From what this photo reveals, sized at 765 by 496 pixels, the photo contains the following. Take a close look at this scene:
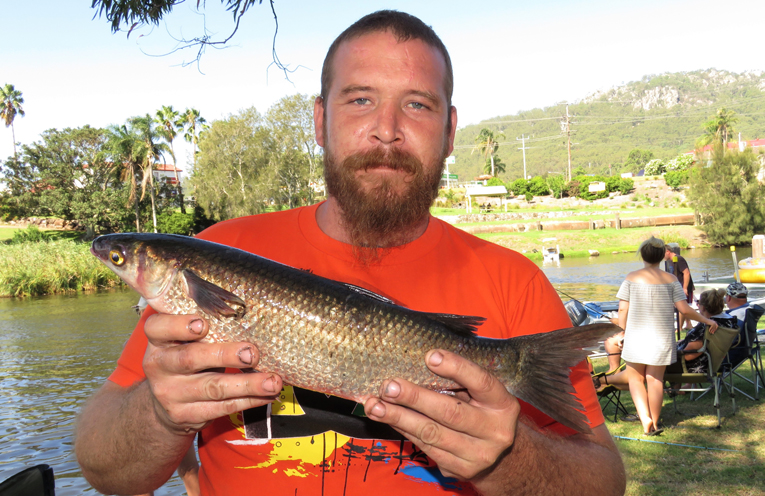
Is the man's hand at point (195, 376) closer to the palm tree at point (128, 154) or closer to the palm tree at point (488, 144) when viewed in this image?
the palm tree at point (128, 154)

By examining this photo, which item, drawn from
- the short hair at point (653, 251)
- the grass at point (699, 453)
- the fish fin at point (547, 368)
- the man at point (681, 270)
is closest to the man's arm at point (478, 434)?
the fish fin at point (547, 368)

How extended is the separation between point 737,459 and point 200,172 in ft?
193

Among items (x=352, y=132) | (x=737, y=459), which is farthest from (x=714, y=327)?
(x=352, y=132)

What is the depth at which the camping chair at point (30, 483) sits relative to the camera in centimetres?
283

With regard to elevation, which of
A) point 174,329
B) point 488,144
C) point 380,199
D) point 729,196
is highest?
point 488,144

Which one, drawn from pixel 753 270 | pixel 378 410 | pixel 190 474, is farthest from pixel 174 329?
pixel 753 270

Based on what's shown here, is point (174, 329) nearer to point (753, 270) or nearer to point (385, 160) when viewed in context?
point (385, 160)


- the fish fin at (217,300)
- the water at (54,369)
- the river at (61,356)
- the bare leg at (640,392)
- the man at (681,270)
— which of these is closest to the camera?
the fish fin at (217,300)

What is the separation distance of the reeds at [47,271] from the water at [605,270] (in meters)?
28.8

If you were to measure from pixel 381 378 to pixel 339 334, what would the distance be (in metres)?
0.23

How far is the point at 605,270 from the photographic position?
36.5m

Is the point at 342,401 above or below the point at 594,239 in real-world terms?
above

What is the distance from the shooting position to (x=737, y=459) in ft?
21.2

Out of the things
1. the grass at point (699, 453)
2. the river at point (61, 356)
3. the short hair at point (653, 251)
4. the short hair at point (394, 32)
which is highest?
the short hair at point (394, 32)
